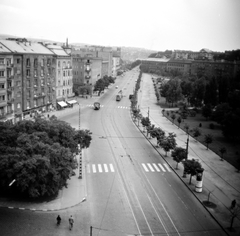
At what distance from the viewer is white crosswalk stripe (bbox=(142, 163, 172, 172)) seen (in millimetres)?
36234

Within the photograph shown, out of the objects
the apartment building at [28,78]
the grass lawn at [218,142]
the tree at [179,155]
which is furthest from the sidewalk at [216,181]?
the apartment building at [28,78]

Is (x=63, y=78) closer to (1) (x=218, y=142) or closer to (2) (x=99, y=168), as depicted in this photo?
(1) (x=218, y=142)

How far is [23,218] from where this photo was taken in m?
24.0

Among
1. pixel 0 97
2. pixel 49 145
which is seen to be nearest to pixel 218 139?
pixel 49 145

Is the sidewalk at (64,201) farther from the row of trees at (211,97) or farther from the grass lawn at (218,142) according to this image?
the row of trees at (211,97)

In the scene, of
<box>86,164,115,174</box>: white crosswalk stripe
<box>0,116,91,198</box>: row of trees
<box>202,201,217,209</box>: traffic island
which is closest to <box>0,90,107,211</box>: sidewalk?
<box>0,116,91,198</box>: row of trees

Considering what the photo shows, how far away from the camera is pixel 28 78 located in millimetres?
58531

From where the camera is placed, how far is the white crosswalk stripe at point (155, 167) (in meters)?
36.2

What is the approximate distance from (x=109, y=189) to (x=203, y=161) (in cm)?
1573

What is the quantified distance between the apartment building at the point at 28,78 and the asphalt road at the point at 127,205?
19132 millimetres

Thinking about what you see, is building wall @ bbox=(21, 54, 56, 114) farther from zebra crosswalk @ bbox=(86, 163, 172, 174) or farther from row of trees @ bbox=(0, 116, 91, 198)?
zebra crosswalk @ bbox=(86, 163, 172, 174)

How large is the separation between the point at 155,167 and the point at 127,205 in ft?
35.5

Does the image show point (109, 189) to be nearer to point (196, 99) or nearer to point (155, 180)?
point (155, 180)

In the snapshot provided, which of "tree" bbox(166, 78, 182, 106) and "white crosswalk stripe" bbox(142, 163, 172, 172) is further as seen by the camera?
"tree" bbox(166, 78, 182, 106)
